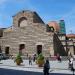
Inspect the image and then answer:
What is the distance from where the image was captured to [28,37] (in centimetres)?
4444

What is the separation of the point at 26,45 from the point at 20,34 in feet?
8.24

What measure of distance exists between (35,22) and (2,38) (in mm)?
7129

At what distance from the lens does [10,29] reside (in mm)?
46969

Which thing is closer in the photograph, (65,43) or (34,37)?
(34,37)

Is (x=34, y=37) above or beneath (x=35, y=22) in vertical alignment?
beneath

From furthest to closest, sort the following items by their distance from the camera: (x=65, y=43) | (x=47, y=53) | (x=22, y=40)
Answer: (x=65, y=43), (x=22, y=40), (x=47, y=53)

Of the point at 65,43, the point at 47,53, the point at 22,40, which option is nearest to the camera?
the point at 47,53

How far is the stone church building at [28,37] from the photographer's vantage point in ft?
140

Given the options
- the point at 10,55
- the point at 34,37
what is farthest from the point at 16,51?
the point at 34,37

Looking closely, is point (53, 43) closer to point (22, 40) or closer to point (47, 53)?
point (47, 53)

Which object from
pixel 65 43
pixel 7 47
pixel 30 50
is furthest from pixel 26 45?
pixel 65 43

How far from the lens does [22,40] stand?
44906mm

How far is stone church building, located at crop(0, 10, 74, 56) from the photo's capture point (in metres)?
42.7

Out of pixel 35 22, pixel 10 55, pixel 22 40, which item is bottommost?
pixel 10 55
